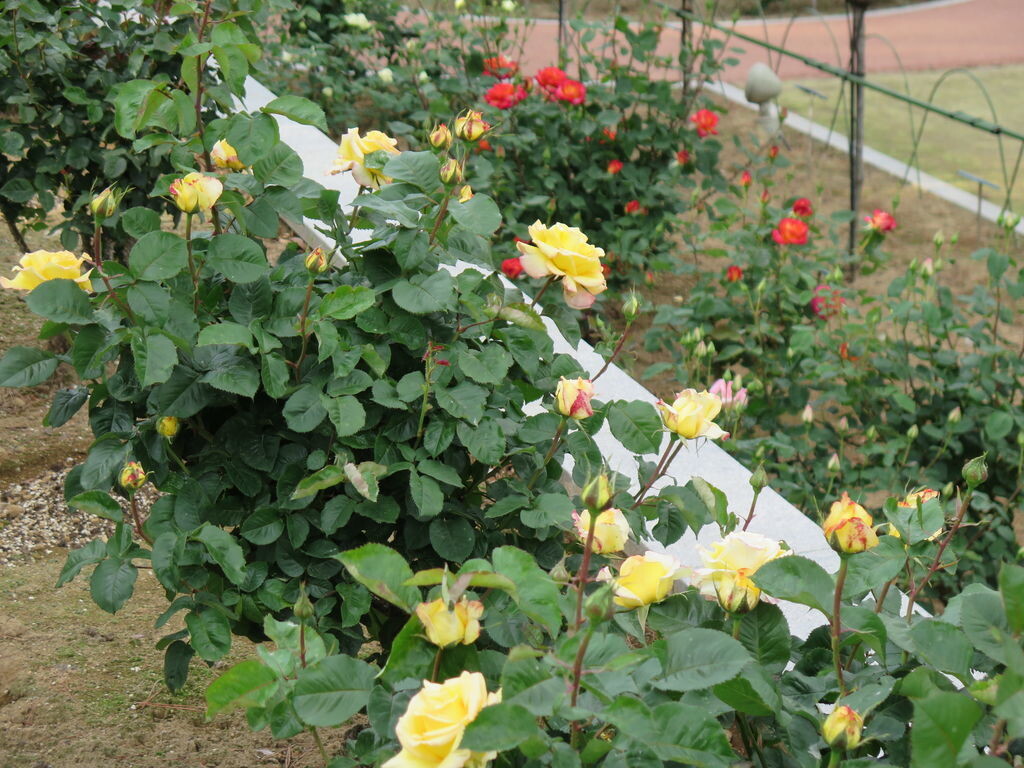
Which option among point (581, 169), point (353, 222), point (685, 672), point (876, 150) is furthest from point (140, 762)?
point (876, 150)

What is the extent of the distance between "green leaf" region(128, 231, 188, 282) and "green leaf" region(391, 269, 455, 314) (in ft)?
0.82

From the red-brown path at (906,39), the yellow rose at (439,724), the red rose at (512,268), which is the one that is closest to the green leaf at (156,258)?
the yellow rose at (439,724)

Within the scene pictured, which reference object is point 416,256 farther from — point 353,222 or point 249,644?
point 249,644

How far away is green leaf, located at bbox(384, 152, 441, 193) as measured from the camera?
1.32 meters

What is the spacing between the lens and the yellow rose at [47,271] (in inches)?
49.8

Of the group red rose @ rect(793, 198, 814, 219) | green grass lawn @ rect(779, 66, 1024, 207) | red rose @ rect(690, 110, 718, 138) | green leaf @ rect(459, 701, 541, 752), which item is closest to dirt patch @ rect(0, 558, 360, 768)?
green leaf @ rect(459, 701, 541, 752)

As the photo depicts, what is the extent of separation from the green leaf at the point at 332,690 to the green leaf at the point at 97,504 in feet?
1.53

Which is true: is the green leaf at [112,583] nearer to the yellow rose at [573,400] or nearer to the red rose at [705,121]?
the yellow rose at [573,400]

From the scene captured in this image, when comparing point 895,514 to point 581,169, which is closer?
point 895,514

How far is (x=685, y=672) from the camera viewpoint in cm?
87

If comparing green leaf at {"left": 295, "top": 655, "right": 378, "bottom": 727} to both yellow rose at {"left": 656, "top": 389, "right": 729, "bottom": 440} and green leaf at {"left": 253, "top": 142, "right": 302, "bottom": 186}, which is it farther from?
green leaf at {"left": 253, "top": 142, "right": 302, "bottom": 186}

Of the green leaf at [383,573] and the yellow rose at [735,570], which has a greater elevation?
the green leaf at [383,573]

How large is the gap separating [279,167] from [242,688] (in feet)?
2.31

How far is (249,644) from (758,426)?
1.66m
